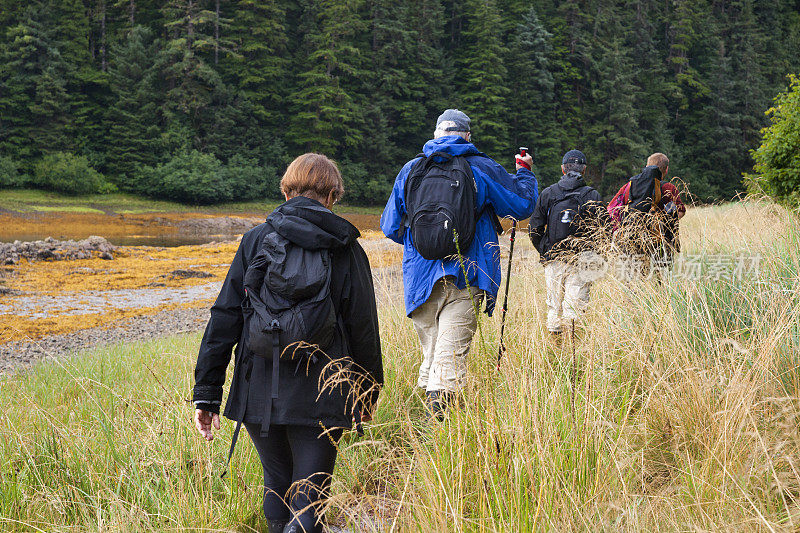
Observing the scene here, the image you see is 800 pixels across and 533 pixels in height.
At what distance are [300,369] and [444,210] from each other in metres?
1.52

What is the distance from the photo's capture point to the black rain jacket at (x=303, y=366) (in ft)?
7.77

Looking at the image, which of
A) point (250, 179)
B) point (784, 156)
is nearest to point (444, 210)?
point (784, 156)

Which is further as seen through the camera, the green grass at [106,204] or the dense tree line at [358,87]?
the dense tree line at [358,87]

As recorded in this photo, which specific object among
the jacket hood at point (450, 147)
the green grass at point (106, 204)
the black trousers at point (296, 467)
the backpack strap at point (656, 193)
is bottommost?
the green grass at point (106, 204)

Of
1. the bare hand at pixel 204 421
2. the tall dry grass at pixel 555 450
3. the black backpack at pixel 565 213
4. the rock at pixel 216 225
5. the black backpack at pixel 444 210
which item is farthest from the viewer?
the rock at pixel 216 225

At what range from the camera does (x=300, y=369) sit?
237 cm

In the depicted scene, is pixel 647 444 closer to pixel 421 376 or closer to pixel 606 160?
pixel 421 376

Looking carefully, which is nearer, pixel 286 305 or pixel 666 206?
pixel 286 305

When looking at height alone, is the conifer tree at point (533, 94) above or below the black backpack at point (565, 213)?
above

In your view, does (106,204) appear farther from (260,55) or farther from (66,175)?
(260,55)

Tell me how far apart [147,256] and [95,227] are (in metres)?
10.7

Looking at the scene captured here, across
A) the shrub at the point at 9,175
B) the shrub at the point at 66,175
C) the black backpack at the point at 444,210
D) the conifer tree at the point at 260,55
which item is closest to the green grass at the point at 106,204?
the shrub at the point at 9,175

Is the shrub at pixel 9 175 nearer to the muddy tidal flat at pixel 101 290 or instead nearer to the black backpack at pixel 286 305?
the muddy tidal flat at pixel 101 290

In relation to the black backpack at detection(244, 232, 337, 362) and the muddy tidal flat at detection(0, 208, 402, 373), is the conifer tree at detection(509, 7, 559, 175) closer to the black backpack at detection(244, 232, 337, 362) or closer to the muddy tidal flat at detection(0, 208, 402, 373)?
the muddy tidal flat at detection(0, 208, 402, 373)
